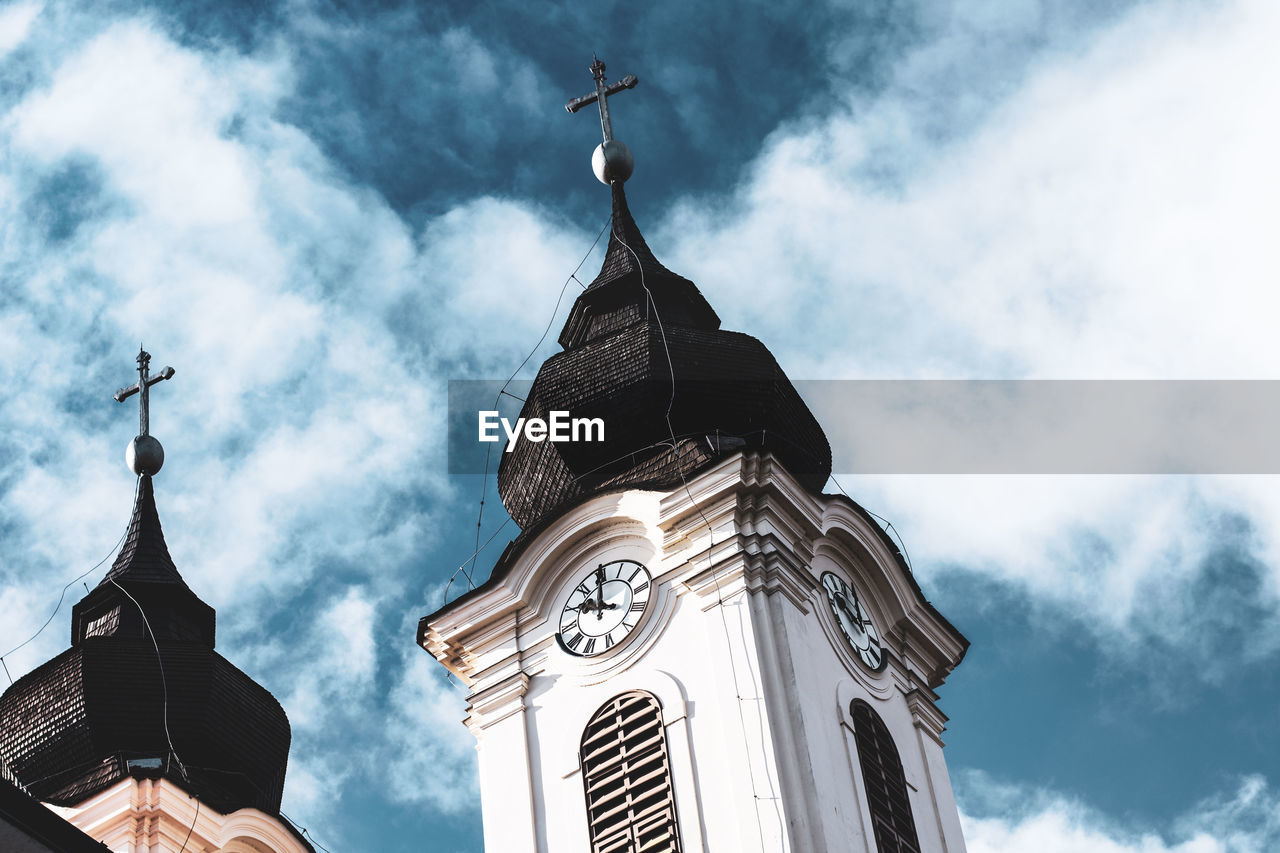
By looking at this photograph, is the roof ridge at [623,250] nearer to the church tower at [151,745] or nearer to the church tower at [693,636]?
the church tower at [693,636]

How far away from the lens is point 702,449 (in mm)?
23594

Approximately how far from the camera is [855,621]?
23281 mm

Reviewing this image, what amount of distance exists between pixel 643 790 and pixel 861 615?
11.4 feet

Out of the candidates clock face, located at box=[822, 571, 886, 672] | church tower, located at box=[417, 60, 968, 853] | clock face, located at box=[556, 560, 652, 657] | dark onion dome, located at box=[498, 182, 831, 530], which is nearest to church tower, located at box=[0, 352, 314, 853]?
church tower, located at box=[417, 60, 968, 853]

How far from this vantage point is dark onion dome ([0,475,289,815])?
26.0 metres

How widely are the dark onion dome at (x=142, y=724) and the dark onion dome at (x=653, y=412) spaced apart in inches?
165

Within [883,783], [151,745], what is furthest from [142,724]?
[883,783]

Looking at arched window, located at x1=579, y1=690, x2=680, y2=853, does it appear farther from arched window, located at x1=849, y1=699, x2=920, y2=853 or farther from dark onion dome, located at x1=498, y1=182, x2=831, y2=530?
dark onion dome, located at x1=498, y1=182, x2=831, y2=530

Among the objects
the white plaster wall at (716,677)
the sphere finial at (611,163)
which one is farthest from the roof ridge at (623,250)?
the white plaster wall at (716,677)

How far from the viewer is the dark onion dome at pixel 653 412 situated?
24.1 metres

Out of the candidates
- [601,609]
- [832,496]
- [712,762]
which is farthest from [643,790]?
[832,496]

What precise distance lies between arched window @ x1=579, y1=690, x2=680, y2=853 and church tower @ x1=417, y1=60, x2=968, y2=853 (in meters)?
0.02

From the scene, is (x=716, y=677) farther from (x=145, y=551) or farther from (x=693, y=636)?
(x=145, y=551)

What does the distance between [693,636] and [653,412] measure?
3.12 metres
